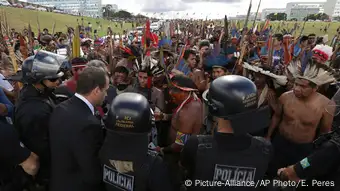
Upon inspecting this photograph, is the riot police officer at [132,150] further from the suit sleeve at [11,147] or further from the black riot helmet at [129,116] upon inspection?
the suit sleeve at [11,147]

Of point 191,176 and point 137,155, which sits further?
point 191,176

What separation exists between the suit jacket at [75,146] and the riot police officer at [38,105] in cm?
23

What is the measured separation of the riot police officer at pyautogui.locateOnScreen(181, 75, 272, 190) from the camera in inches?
71.2

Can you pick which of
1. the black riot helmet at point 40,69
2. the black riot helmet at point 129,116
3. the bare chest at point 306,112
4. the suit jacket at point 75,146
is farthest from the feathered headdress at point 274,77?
the black riot helmet at point 40,69

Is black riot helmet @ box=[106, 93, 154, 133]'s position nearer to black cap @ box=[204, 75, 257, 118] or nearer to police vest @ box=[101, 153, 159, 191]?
police vest @ box=[101, 153, 159, 191]

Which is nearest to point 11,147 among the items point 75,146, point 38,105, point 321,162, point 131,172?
point 38,105

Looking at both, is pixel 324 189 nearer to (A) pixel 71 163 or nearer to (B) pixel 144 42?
(A) pixel 71 163

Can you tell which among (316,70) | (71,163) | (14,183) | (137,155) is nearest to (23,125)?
(71,163)

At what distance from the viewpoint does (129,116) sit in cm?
183

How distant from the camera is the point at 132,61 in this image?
6.16m

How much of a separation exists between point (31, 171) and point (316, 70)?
12.7 ft

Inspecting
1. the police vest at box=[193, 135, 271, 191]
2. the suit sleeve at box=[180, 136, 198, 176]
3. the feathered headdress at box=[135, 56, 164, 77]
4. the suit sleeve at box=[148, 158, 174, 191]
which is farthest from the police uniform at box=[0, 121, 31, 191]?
the feathered headdress at box=[135, 56, 164, 77]

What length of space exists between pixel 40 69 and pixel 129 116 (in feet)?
4.84

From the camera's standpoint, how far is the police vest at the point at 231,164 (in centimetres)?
180
